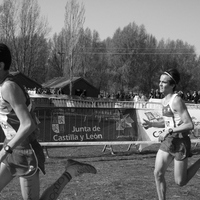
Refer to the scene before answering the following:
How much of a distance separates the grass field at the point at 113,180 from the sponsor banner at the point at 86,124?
475mm

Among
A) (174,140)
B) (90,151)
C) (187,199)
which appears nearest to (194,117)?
(90,151)

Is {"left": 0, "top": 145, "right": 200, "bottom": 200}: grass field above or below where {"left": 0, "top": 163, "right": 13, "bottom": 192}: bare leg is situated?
below

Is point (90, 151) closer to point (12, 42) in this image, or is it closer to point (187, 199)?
point (187, 199)

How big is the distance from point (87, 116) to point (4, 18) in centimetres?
4045

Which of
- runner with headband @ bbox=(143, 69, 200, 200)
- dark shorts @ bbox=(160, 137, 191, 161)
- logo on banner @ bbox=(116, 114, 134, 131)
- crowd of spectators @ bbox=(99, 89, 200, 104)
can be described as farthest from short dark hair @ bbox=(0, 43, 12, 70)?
crowd of spectators @ bbox=(99, 89, 200, 104)

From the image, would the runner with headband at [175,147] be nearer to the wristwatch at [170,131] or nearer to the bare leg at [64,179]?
the wristwatch at [170,131]

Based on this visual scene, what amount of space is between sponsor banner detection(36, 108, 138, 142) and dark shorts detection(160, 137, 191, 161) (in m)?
5.24

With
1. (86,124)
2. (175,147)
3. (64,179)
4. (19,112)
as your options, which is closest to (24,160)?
(19,112)

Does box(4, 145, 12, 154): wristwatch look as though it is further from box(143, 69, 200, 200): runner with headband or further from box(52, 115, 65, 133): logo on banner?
box(52, 115, 65, 133): logo on banner

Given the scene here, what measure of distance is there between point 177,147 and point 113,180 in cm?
234

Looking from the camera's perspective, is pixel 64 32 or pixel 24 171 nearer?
pixel 24 171

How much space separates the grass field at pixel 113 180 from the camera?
5766mm

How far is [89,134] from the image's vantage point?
32.8 ft

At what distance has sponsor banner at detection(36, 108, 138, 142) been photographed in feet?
31.6
